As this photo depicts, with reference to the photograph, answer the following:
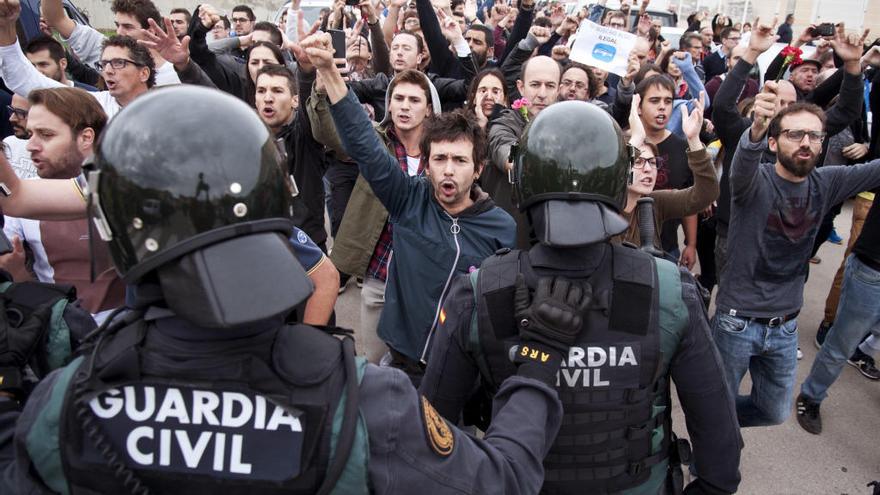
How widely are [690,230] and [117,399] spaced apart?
13.7 feet

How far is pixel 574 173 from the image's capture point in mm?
1653

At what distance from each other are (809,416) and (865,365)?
0.96 m

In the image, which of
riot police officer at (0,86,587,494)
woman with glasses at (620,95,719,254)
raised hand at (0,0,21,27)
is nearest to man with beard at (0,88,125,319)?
raised hand at (0,0,21,27)

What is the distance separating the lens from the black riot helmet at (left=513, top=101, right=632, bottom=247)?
1616 mm

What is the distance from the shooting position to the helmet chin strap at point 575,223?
5.09 ft

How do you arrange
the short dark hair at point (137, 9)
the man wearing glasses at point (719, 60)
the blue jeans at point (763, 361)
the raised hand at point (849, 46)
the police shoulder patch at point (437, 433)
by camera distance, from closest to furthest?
the police shoulder patch at point (437, 433), the blue jeans at point (763, 361), the raised hand at point (849, 46), the short dark hair at point (137, 9), the man wearing glasses at point (719, 60)

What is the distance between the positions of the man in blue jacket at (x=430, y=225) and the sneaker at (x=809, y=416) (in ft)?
8.16

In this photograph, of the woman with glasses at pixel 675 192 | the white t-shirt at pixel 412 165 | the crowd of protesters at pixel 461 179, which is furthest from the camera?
the white t-shirt at pixel 412 165

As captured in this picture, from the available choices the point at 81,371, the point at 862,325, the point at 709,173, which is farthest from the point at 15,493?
the point at 862,325

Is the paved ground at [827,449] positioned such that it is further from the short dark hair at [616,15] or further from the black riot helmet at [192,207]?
the short dark hair at [616,15]

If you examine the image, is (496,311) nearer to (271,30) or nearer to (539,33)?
(539,33)

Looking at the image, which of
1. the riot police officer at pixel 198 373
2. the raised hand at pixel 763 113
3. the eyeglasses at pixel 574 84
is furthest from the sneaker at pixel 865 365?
the riot police officer at pixel 198 373

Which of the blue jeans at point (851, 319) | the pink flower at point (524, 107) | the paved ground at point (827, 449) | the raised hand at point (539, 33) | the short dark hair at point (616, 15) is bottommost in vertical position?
the paved ground at point (827, 449)

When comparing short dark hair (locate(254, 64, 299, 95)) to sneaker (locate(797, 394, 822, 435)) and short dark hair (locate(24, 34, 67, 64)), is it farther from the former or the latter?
sneaker (locate(797, 394, 822, 435))
